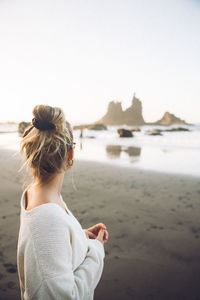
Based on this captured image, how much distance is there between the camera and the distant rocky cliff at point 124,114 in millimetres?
134500

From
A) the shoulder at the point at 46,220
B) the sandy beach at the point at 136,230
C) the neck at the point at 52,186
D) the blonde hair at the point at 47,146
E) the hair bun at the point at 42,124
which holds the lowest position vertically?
the sandy beach at the point at 136,230

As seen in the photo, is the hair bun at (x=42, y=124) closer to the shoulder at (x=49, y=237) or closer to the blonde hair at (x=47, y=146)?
the blonde hair at (x=47, y=146)

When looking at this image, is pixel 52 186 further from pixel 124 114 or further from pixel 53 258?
pixel 124 114

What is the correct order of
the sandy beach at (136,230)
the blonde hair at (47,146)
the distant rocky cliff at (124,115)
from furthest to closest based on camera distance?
the distant rocky cliff at (124,115) < the sandy beach at (136,230) < the blonde hair at (47,146)

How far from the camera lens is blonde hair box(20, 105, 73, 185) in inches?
49.9

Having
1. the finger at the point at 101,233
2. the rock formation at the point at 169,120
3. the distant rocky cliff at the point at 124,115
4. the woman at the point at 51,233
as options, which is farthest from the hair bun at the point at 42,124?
the distant rocky cliff at the point at 124,115

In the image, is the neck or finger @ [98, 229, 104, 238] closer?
the neck

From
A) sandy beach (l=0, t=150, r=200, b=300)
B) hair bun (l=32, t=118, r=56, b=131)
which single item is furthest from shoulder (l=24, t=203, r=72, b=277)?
hair bun (l=32, t=118, r=56, b=131)

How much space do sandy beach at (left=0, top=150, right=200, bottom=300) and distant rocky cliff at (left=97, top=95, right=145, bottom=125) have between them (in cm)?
12815

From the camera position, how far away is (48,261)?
3.40 ft

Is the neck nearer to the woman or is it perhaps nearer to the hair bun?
the woman

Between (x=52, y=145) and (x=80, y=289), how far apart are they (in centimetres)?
93

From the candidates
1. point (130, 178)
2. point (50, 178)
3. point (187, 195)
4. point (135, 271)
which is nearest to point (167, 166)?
point (130, 178)

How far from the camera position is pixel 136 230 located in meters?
3.73
